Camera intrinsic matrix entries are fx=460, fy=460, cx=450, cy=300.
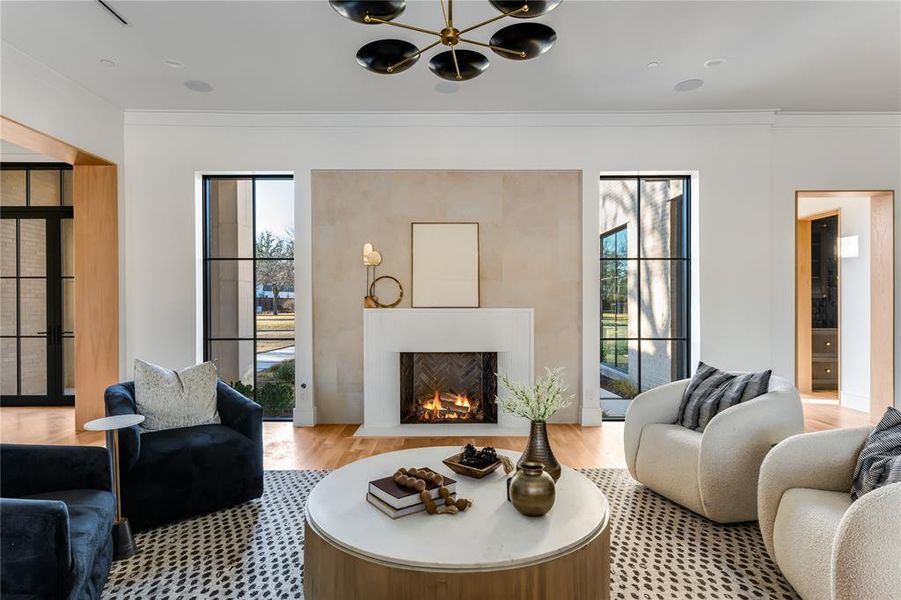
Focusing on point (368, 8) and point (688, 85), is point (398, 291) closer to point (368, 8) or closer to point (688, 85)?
point (368, 8)

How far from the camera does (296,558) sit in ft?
7.30

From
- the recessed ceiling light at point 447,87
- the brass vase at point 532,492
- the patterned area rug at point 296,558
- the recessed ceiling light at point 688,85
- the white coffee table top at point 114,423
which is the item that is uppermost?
the recessed ceiling light at point 447,87

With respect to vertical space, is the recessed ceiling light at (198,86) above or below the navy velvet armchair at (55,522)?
above

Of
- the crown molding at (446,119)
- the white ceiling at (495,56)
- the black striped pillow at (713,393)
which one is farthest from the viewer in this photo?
the crown molding at (446,119)

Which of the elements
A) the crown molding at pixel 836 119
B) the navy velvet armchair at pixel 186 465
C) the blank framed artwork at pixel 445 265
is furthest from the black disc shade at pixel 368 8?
the crown molding at pixel 836 119

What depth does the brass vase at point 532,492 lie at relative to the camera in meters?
1.68

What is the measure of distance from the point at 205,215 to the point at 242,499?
3208 millimetres

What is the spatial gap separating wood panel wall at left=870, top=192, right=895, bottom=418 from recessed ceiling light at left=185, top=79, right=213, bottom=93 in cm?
660

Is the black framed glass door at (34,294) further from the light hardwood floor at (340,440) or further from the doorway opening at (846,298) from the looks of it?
the doorway opening at (846,298)

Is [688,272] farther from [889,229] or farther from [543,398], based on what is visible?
[543,398]

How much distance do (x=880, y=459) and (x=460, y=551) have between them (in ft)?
5.50

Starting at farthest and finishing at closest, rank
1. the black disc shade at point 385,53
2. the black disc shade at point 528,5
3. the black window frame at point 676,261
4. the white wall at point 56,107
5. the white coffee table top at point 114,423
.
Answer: the black window frame at point 676,261, the white wall at point 56,107, the black disc shade at point 385,53, the white coffee table top at point 114,423, the black disc shade at point 528,5

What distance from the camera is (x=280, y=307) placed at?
15.6 feet

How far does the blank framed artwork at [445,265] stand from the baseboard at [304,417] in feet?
4.84
